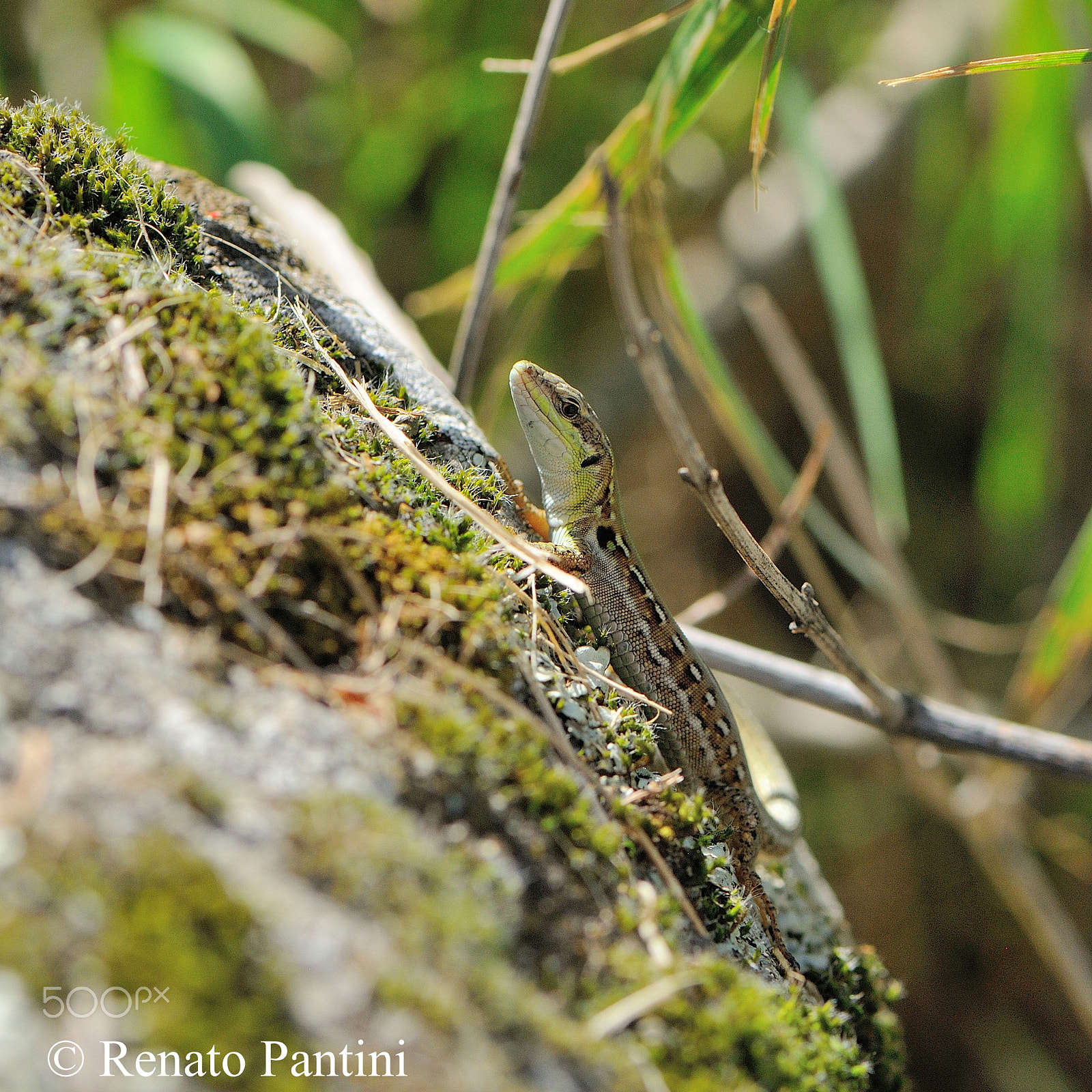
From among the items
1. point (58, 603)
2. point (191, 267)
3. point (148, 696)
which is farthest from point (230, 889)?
point (191, 267)

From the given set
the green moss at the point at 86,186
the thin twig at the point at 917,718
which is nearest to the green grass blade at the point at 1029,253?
the thin twig at the point at 917,718

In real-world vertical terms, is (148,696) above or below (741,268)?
below

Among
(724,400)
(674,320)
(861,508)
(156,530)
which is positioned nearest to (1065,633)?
(861,508)

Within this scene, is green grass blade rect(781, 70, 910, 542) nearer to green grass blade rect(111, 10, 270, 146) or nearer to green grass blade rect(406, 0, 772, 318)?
green grass blade rect(406, 0, 772, 318)

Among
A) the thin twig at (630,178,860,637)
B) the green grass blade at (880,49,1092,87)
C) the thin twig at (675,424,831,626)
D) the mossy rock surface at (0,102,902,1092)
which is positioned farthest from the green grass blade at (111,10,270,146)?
the green grass blade at (880,49,1092,87)

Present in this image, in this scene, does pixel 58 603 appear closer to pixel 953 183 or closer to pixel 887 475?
pixel 887 475
